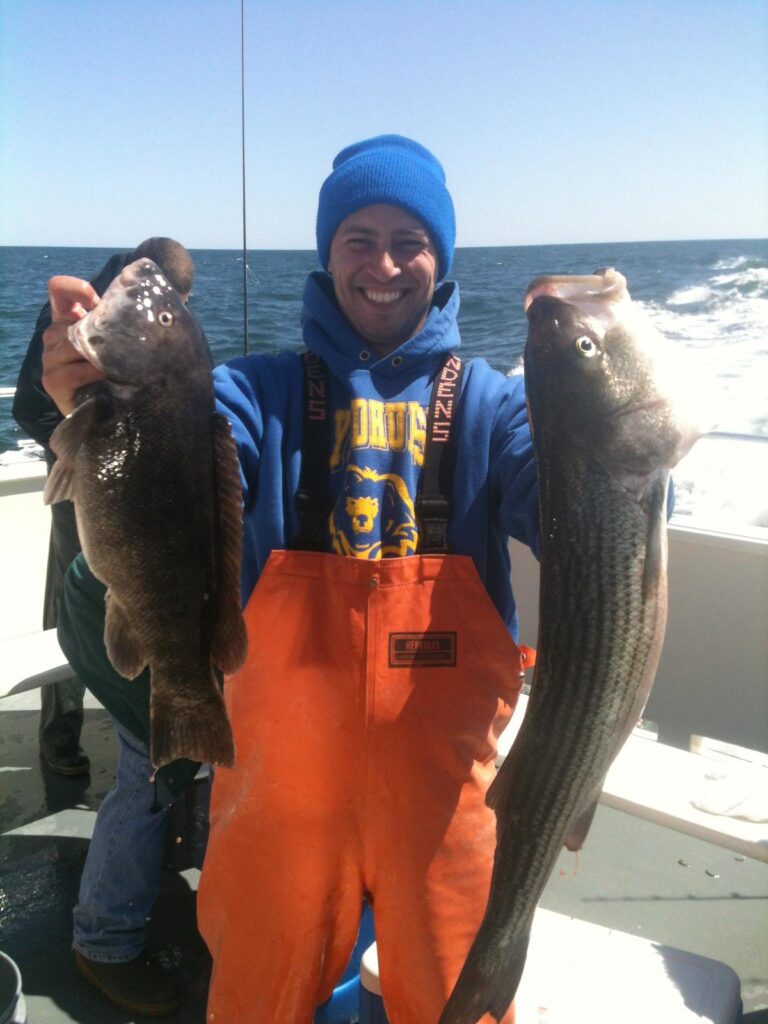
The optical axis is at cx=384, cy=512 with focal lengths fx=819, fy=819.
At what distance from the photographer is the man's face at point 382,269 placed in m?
2.73

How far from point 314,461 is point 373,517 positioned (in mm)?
270

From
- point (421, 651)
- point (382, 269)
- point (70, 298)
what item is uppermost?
point (382, 269)

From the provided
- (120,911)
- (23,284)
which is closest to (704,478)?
(120,911)

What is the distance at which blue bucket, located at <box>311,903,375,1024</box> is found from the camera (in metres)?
2.91

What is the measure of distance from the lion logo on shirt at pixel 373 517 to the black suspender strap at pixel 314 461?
2.0 inches

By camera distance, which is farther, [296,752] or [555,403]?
[296,752]

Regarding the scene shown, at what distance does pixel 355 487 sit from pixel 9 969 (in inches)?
77.8

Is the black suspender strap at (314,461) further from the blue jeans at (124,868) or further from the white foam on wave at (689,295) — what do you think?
the white foam on wave at (689,295)

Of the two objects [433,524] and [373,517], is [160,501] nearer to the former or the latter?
[373,517]

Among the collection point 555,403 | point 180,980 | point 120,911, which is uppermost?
point 555,403

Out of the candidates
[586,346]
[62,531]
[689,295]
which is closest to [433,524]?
[586,346]

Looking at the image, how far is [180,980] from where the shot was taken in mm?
3307

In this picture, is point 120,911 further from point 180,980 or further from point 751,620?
point 751,620

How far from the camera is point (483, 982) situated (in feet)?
6.88
